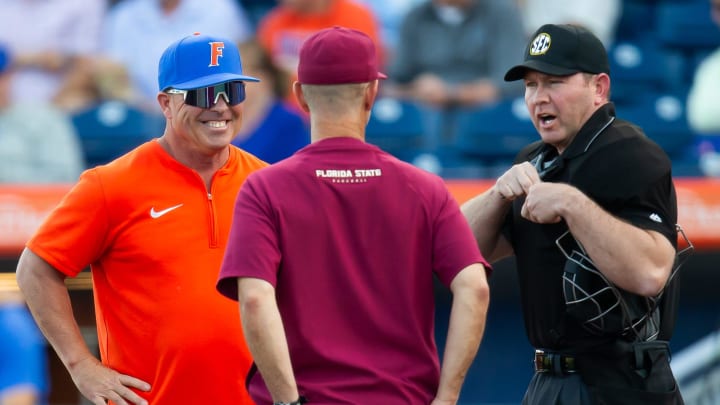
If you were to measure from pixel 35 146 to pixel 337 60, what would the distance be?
449cm

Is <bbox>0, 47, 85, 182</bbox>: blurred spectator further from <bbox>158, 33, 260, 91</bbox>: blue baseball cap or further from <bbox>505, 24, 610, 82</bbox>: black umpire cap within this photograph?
<bbox>505, 24, 610, 82</bbox>: black umpire cap

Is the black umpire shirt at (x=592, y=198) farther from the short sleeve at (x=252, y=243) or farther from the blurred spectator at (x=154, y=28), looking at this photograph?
the blurred spectator at (x=154, y=28)

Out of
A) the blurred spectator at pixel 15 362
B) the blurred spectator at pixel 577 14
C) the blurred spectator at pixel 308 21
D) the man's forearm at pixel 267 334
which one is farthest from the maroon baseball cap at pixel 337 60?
the blurred spectator at pixel 577 14

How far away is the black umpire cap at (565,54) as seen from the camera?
3990 mm

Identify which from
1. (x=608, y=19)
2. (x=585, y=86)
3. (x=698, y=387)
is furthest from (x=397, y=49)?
(x=585, y=86)

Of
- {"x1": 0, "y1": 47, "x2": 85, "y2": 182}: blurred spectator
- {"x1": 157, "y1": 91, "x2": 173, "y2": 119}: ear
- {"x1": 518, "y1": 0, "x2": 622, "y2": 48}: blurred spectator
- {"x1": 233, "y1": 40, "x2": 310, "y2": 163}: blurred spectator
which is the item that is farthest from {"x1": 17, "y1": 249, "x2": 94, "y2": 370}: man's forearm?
{"x1": 518, "y1": 0, "x2": 622, "y2": 48}: blurred spectator

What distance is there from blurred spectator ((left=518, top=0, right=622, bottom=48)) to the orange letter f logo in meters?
4.82

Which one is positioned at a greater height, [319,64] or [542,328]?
[319,64]

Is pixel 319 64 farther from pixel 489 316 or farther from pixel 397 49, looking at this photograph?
pixel 397 49

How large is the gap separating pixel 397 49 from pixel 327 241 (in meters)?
5.37

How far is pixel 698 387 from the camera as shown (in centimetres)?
694

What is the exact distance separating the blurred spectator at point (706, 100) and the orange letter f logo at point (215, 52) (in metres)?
4.65

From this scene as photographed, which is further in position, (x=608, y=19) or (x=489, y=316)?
(x=608, y=19)

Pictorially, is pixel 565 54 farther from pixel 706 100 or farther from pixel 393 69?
pixel 393 69
